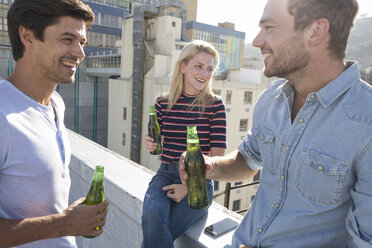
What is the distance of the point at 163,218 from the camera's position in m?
1.90

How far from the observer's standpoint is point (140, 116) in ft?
56.6

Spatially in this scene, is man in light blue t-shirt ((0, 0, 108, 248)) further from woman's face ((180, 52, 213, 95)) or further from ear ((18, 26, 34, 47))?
woman's face ((180, 52, 213, 95))

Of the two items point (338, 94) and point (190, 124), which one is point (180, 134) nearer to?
point (190, 124)

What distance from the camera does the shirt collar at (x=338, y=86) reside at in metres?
1.33

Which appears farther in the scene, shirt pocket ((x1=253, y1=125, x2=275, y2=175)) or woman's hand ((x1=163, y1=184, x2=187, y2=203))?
woman's hand ((x1=163, y1=184, x2=187, y2=203))

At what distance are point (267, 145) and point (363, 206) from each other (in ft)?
1.83

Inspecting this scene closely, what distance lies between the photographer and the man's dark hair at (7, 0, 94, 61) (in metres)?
1.57

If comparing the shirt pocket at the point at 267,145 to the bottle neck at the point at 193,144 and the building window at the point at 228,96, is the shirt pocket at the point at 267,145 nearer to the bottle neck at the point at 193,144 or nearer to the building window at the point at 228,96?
the bottle neck at the point at 193,144

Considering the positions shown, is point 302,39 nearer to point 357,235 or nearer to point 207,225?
point 357,235

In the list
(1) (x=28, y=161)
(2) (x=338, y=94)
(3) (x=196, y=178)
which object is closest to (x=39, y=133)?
(1) (x=28, y=161)

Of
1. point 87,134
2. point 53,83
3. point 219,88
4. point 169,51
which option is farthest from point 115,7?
point 53,83

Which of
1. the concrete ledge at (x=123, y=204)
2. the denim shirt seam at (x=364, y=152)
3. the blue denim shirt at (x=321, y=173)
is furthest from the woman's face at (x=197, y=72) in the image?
the denim shirt seam at (x=364, y=152)

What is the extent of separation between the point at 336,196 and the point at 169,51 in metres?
15.9

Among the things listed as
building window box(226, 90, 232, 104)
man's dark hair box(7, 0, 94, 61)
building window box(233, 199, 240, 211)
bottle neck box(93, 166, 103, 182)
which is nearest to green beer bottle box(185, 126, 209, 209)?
bottle neck box(93, 166, 103, 182)
